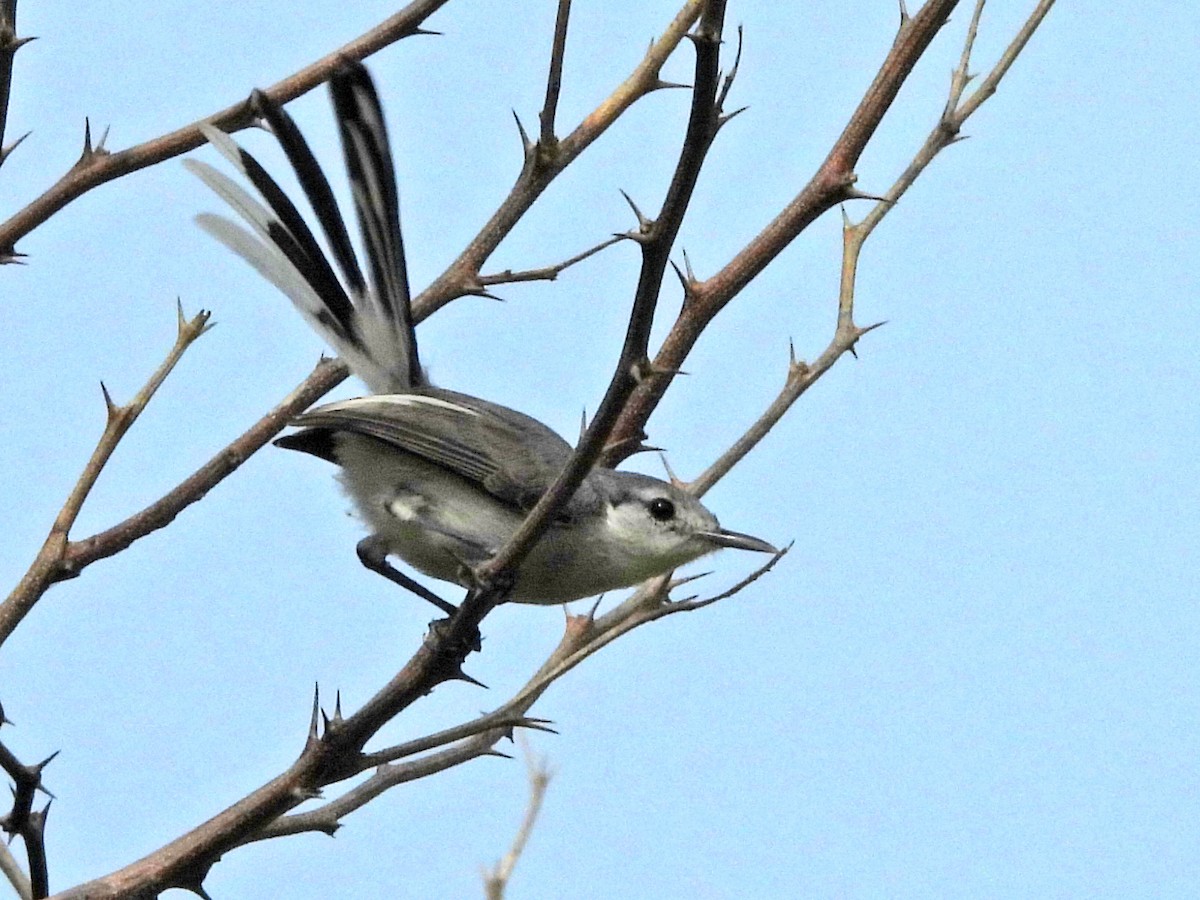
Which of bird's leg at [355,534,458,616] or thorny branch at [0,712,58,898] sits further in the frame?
bird's leg at [355,534,458,616]

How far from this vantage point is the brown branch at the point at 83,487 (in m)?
2.72

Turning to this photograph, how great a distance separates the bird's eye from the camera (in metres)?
3.86

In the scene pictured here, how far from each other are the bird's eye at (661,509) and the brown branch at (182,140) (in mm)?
1325

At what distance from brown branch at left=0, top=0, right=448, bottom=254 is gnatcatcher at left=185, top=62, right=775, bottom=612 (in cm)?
25

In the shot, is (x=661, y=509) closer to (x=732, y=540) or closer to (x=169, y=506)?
(x=732, y=540)

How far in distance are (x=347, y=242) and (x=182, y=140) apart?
739 mm

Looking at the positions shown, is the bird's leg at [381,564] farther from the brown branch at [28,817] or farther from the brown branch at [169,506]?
the brown branch at [28,817]

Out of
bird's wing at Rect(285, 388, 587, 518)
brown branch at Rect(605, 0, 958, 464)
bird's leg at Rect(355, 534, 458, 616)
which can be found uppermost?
brown branch at Rect(605, 0, 958, 464)

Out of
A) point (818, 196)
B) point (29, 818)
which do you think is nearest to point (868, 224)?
point (818, 196)

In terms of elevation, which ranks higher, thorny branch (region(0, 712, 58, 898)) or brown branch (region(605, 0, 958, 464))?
brown branch (region(605, 0, 958, 464))

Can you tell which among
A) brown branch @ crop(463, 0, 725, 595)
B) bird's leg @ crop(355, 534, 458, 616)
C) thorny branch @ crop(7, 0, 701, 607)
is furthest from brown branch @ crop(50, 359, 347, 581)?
brown branch @ crop(463, 0, 725, 595)

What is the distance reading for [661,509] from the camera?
3.86 meters

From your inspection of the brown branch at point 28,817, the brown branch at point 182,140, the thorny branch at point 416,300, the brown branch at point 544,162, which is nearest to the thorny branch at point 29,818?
the brown branch at point 28,817

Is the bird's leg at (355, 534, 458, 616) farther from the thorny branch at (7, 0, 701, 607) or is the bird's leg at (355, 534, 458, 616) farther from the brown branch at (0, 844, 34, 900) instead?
the brown branch at (0, 844, 34, 900)
